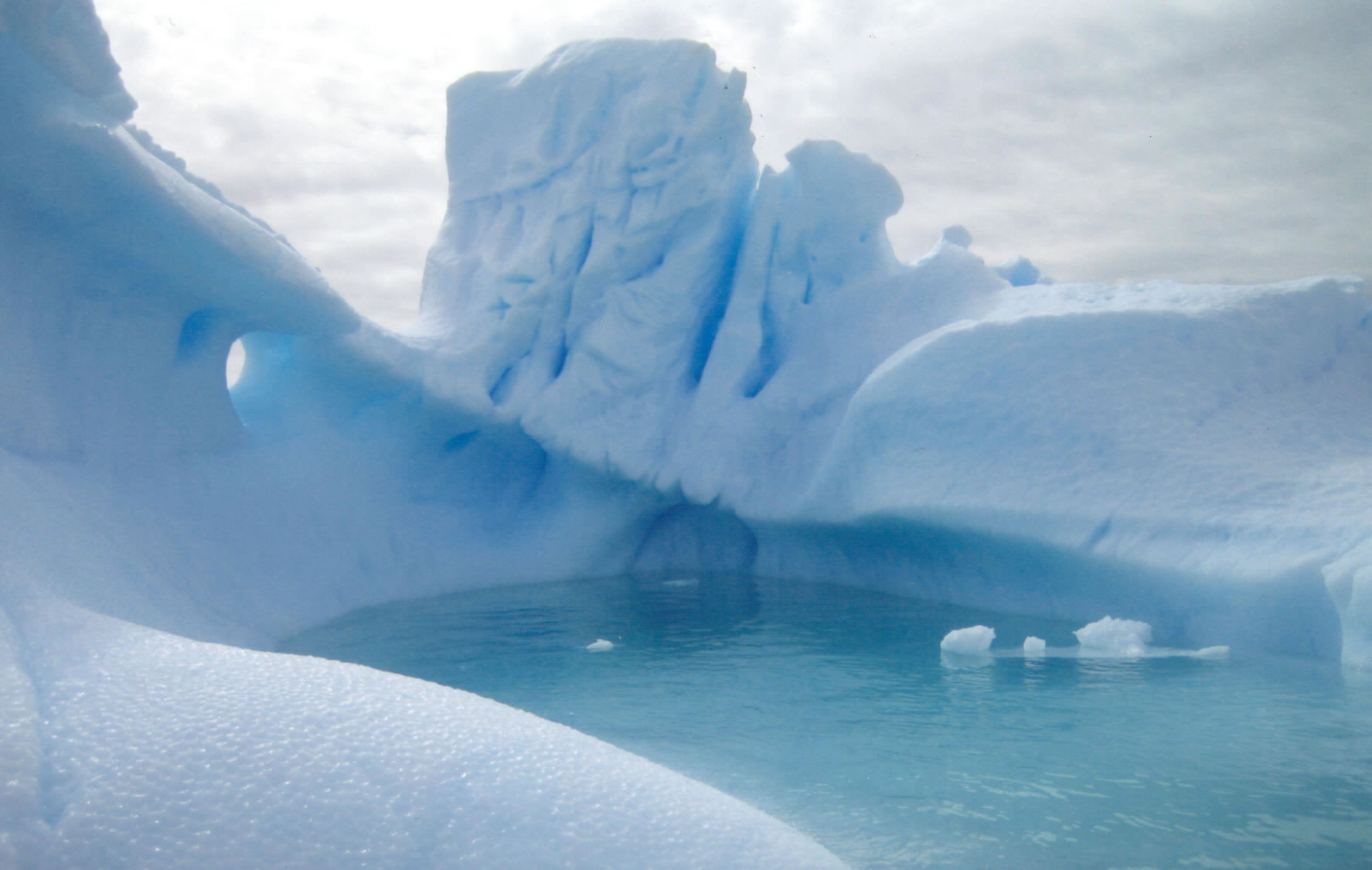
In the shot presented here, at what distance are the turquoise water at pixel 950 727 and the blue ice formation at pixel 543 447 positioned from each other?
0.69m

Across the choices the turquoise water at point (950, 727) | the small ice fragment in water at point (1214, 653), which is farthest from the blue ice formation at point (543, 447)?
the turquoise water at point (950, 727)

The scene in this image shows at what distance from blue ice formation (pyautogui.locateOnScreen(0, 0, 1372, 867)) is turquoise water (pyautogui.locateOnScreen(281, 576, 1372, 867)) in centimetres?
69

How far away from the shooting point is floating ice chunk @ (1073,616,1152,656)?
186 inches

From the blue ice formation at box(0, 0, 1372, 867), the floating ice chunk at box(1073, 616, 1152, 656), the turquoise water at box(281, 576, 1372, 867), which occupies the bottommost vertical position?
the turquoise water at box(281, 576, 1372, 867)

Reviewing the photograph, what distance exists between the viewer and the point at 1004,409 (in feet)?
19.0

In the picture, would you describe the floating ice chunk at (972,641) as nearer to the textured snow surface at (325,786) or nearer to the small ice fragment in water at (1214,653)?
the small ice fragment in water at (1214,653)

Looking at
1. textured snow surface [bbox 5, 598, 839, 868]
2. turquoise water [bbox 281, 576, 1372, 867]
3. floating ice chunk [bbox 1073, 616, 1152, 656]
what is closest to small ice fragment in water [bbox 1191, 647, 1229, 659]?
turquoise water [bbox 281, 576, 1372, 867]

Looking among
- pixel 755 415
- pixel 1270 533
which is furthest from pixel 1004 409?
pixel 755 415

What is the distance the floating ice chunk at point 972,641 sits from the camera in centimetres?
474

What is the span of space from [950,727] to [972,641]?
1.28 metres

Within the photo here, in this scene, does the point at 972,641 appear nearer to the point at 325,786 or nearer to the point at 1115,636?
the point at 1115,636

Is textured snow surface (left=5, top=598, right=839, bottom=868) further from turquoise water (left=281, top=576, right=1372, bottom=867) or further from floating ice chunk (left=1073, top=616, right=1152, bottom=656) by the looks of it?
floating ice chunk (left=1073, top=616, right=1152, bottom=656)

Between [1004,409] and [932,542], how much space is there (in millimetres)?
1083

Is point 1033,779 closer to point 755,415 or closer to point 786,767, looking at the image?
point 786,767
